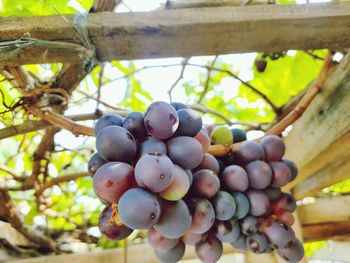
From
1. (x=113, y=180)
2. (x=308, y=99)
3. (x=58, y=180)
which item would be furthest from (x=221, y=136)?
(x=58, y=180)

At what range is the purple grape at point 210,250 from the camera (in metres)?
0.78

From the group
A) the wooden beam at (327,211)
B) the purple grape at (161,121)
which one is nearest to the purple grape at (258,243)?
the purple grape at (161,121)

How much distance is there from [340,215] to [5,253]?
121 centimetres

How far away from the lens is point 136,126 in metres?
0.65

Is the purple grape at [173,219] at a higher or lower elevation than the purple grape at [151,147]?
lower

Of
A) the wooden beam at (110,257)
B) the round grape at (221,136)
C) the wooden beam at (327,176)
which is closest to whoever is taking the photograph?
the round grape at (221,136)

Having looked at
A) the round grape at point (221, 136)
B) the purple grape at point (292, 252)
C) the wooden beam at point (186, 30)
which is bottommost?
the purple grape at point (292, 252)

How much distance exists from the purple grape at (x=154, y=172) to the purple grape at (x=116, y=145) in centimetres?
4

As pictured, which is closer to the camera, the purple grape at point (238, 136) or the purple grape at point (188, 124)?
the purple grape at point (188, 124)

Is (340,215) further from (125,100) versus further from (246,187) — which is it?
(125,100)

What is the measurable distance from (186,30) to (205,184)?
0.29m

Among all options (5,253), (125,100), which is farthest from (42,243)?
(125,100)

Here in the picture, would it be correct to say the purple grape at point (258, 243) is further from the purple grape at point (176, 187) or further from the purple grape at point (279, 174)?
the purple grape at point (176, 187)

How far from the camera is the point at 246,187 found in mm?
769
